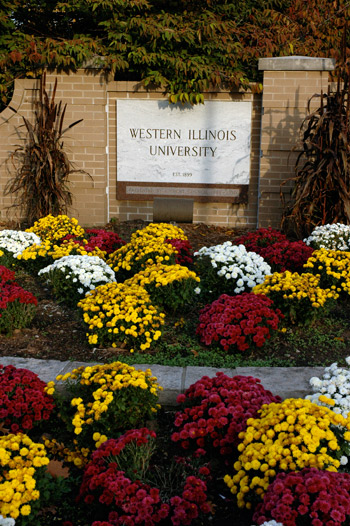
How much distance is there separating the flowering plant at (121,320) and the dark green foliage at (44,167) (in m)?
3.57

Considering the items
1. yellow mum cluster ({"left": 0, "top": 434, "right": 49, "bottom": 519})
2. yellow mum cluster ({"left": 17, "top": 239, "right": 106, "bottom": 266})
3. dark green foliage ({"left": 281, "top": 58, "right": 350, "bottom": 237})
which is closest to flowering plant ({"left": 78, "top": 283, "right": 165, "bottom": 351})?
yellow mum cluster ({"left": 0, "top": 434, "right": 49, "bottom": 519})

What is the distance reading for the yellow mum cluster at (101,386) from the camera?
2.63 meters

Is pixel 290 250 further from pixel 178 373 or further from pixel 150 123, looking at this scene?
pixel 150 123

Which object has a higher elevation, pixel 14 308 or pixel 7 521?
pixel 14 308

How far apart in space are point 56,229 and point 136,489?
430 cm

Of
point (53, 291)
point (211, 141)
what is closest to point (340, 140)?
point (211, 141)

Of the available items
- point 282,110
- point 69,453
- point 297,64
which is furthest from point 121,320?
point 297,64

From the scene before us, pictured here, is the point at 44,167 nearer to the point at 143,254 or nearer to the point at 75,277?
the point at 143,254

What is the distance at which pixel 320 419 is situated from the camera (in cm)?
238

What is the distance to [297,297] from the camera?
159 inches

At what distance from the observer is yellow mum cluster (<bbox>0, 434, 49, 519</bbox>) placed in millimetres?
2055

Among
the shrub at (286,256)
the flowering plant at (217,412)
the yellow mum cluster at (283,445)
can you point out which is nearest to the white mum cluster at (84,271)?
the shrub at (286,256)

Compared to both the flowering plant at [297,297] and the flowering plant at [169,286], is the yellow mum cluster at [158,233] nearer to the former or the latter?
the flowering plant at [169,286]

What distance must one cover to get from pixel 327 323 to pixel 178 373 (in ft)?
5.14
